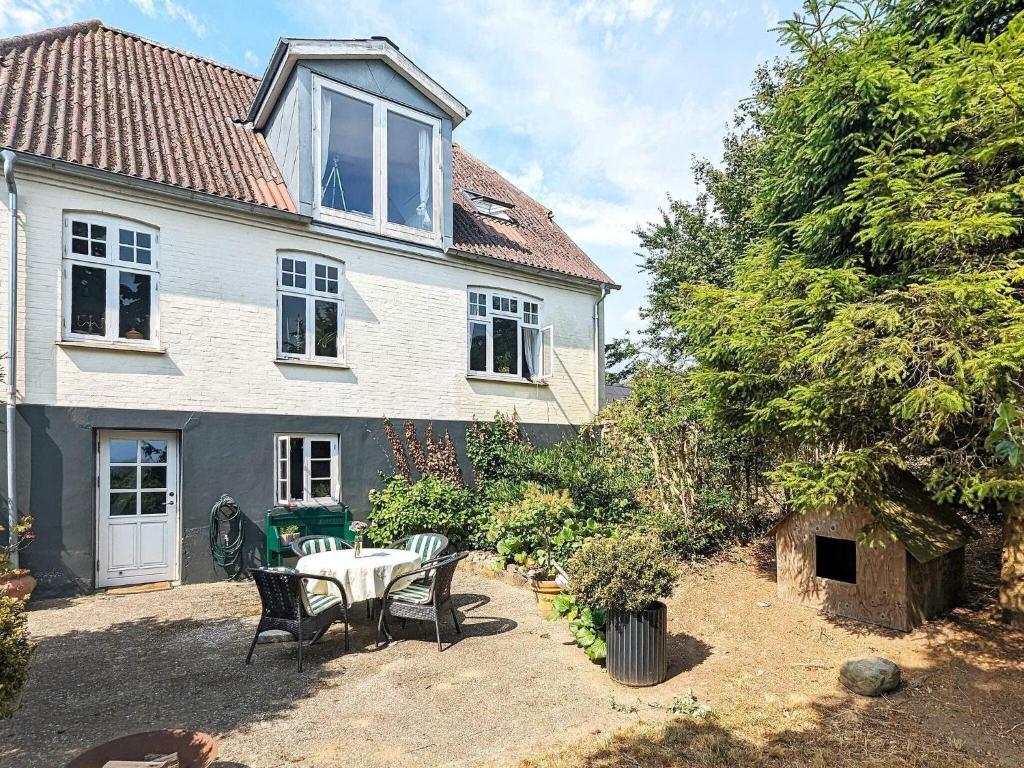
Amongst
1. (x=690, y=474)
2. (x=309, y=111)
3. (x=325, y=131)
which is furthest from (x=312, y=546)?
(x=309, y=111)

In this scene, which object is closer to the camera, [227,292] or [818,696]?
[818,696]

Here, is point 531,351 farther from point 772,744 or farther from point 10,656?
point 10,656

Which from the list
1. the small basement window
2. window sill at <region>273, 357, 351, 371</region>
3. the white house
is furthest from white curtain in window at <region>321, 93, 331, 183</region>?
the small basement window

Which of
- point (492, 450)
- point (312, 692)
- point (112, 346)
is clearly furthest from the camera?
point (492, 450)

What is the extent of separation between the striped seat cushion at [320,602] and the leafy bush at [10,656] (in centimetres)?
286

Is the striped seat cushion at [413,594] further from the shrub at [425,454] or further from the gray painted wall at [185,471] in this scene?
the shrub at [425,454]

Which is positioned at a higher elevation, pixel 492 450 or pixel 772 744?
pixel 492 450

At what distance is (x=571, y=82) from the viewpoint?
29.9 feet

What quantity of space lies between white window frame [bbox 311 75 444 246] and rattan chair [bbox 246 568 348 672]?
22.5ft

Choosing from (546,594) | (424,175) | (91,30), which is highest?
(91,30)

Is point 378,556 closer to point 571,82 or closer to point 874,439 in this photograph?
point 874,439

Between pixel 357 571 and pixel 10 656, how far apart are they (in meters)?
3.29

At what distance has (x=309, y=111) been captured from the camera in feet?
34.4

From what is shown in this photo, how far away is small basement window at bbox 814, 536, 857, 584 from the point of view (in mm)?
7198
